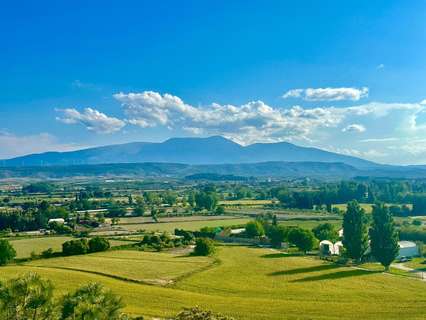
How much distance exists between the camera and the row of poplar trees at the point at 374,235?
78.8 metres

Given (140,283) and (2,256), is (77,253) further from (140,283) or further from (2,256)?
(140,283)

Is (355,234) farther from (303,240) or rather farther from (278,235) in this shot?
(278,235)

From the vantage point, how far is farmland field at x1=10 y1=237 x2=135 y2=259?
94688mm

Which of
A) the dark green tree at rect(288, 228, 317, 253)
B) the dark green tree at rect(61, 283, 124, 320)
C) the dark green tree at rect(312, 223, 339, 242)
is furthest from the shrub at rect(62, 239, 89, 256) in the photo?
the dark green tree at rect(61, 283, 124, 320)

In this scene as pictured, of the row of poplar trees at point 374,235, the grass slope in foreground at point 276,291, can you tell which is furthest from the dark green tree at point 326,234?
the grass slope in foreground at point 276,291

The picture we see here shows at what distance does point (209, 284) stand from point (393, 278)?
3014cm

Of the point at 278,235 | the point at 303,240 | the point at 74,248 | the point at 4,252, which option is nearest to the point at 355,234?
the point at 303,240

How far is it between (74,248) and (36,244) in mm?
19919

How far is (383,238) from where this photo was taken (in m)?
79.8

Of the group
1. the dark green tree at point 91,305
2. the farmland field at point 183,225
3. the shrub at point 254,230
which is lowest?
the farmland field at point 183,225

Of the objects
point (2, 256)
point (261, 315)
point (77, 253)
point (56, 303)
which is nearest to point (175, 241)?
point (77, 253)

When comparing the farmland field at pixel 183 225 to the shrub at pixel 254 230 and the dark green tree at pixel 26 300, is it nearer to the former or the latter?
the shrub at pixel 254 230

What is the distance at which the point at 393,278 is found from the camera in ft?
238

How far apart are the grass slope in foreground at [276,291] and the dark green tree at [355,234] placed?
5.86 meters
